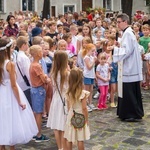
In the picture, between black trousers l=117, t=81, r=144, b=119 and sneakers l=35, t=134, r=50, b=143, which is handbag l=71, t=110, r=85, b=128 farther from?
black trousers l=117, t=81, r=144, b=119

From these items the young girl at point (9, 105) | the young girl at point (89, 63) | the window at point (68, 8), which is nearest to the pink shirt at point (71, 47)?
the young girl at point (89, 63)

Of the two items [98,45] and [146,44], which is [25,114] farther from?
[146,44]

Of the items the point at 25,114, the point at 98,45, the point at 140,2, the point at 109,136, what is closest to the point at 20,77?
the point at 25,114

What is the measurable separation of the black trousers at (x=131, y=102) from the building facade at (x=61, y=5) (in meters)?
26.0

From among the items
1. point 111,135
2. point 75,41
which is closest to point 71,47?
point 75,41

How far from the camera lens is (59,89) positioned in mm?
6430

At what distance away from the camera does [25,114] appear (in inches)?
251

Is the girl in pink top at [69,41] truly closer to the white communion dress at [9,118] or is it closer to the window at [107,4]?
the white communion dress at [9,118]

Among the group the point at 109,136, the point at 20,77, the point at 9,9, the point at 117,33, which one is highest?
the point at 9,9

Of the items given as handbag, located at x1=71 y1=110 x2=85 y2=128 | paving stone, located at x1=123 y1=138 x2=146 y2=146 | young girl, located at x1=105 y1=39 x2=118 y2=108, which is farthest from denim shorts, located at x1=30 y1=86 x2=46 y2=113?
young girl, located at x1=105 y1=39 x2=118 y2=108

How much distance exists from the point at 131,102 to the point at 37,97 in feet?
7.53

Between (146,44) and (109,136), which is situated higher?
(146,44)

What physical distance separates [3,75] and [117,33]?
5.89m

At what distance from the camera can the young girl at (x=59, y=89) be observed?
6.35 m
